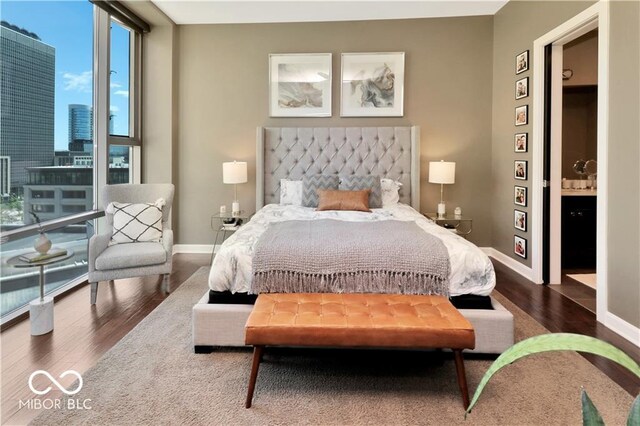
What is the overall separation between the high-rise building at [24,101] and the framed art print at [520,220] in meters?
4.67

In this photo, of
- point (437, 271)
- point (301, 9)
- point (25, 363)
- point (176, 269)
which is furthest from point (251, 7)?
point (25, 363)

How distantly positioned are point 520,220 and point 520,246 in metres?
0.29

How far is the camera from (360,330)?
1.84 m

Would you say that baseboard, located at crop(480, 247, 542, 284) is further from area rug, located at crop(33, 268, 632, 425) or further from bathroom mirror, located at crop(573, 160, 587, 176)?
area rug, located at crop(33, 268, 632, 425)

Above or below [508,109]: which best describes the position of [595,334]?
below

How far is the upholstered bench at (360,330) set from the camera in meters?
1.82

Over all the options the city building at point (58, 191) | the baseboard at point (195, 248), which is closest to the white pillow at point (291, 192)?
the baseboard at point (195, 248)

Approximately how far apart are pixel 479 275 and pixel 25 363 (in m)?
2.78

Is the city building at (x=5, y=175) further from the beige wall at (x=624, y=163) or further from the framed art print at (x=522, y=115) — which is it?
the framed art print at (x=522, y=115)

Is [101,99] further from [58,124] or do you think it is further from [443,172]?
[443,172]

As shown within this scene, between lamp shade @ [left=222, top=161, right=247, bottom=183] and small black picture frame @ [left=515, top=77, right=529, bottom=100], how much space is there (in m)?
3.24

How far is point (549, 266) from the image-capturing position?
3.80 meters

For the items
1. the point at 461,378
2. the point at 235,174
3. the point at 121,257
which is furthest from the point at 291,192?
the point at 461,378

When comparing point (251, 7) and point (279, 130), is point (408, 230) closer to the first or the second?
point (279, 130)
